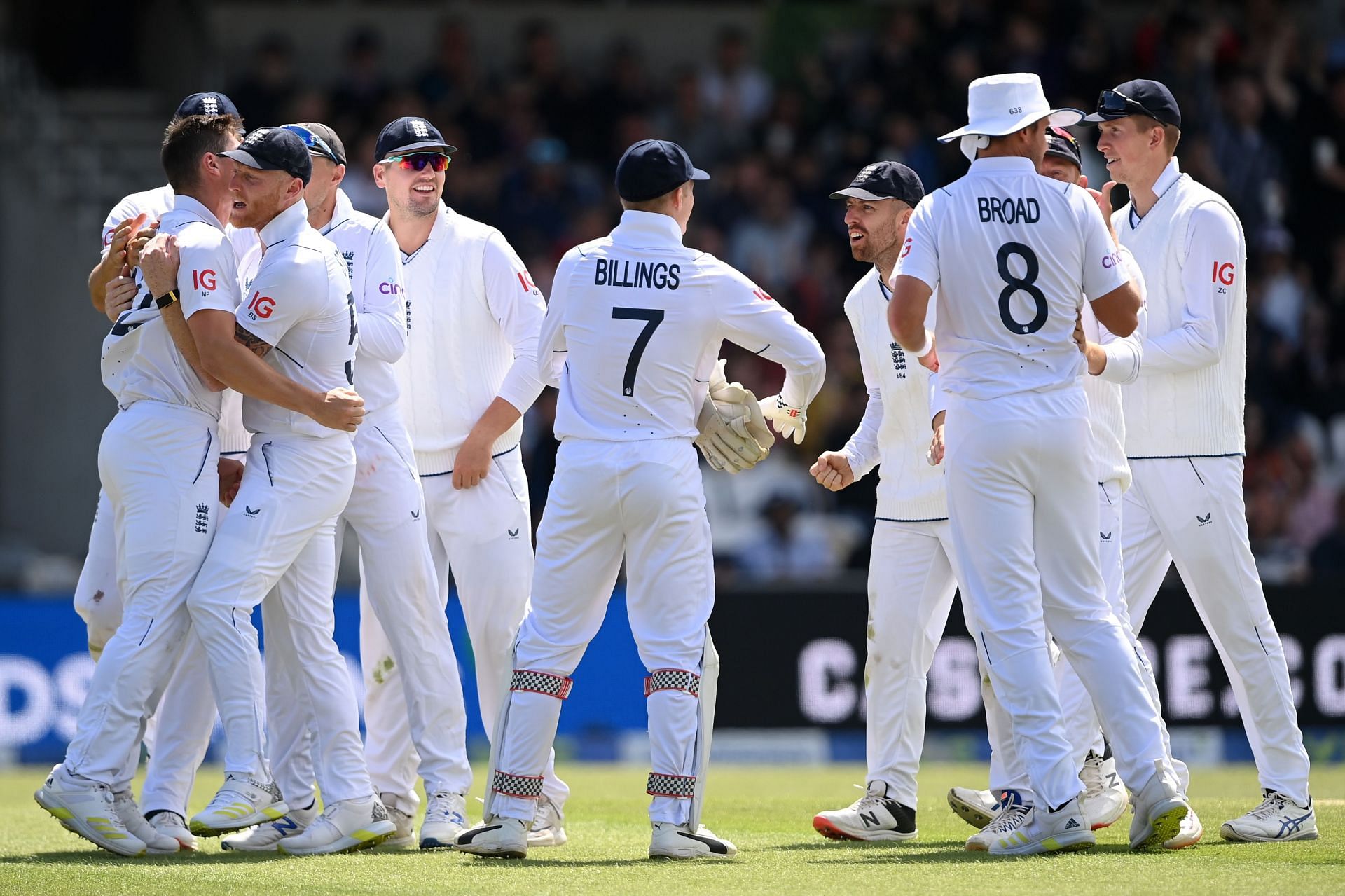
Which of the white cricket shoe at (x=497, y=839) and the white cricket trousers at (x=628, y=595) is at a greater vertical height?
the white cricket trousers at (x=628, y=595)

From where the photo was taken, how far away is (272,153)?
21.4 feet

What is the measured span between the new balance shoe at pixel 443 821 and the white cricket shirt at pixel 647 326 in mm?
1595

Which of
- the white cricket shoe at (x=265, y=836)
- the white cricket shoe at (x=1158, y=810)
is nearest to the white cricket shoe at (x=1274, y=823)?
the white cricket shoe at (x=1158, y=810)

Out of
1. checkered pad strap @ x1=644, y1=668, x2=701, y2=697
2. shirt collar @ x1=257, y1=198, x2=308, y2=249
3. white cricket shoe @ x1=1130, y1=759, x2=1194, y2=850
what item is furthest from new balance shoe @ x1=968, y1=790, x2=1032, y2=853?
shirt collar @ x1=257, y1=198, x2=308, y2=249

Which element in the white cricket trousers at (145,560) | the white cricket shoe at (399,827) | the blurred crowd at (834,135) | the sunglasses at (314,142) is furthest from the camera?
the blurred crowd at (834,135)

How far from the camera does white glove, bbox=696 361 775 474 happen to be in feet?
21.4

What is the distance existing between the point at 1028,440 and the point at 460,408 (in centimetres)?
266

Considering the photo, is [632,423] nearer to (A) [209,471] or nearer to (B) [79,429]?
(A) [209,471]

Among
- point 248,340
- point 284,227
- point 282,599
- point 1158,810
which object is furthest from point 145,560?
point 1158,810

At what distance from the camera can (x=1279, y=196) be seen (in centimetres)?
1609

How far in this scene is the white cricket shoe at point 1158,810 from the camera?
5.93 meters

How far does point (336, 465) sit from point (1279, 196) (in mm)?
12040

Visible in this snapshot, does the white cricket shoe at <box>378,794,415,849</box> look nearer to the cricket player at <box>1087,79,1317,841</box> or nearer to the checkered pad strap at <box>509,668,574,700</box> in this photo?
the checkered pad strap at <box>509,668,574,700</box>

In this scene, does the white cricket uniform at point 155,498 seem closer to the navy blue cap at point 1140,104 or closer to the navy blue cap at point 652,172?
the navy blue cap at point 652,172
